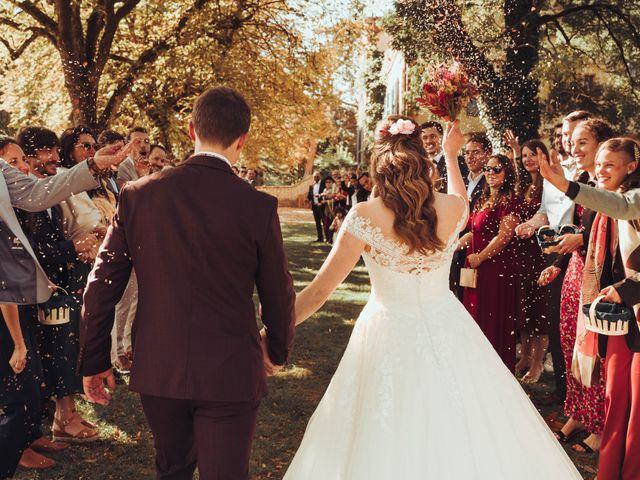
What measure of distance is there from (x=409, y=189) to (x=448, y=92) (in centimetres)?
Answer: 126

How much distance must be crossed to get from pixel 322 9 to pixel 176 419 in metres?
14.6

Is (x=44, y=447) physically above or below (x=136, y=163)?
below

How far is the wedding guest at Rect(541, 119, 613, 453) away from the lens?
5.18 m

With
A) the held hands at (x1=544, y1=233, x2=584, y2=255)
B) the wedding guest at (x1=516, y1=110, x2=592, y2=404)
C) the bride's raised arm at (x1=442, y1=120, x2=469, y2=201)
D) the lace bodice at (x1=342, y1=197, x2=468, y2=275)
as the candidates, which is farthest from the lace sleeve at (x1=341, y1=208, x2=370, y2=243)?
the wedding guest at (x1=516, y1=110, x2=592, y2=404)

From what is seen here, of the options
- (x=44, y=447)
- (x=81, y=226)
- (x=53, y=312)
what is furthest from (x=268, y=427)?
(x=81, y=226)

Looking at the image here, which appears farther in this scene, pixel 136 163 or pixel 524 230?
pixel 136 163

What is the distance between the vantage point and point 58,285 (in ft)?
17.7

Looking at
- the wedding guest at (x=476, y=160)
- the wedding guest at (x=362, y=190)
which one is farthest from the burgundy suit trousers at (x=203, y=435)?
the wedding guest at (x=362, y=190)

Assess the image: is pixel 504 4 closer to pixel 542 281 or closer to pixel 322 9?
pixel 322 9

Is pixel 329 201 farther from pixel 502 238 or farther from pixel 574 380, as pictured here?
pixel 574 380

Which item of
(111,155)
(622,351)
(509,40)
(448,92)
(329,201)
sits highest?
(509,40)

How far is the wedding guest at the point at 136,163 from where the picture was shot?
7363mm

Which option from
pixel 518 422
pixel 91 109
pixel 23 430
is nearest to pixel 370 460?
pixel 518 422

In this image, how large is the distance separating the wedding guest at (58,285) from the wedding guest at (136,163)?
1.85 meters
